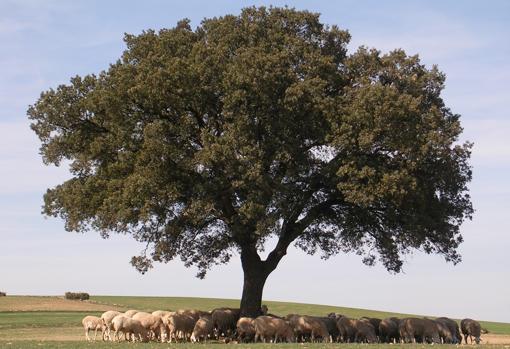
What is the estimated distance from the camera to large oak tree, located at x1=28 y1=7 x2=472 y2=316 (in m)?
33.9

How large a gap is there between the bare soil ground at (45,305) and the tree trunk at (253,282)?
37076 mm

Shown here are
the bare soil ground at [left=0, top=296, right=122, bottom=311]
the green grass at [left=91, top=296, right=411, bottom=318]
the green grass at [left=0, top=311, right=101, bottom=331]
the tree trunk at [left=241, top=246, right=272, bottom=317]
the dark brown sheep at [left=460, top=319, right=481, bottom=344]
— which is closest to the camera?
the tree trunk at [left=241, top=246, right=272, bottom=317]

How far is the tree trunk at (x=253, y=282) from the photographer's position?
39.0m

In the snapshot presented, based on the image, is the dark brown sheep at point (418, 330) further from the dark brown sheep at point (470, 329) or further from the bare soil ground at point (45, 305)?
the bare soil ground at point (45, 305)

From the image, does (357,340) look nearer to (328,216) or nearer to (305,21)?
(328,216)

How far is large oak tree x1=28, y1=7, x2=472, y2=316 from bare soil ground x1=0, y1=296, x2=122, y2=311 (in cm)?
3449

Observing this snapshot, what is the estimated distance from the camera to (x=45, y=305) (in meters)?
75.1

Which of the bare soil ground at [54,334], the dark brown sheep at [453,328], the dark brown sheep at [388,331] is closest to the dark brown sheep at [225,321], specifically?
the bare soil ground at [54,334]

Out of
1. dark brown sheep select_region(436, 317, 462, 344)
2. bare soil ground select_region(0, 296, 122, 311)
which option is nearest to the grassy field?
bare soil ground select_region(0, 296, 122, 311)

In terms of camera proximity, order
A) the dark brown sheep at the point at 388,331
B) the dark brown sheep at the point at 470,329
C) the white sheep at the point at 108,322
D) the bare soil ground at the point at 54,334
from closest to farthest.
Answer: the dark brown sheep at the point at 388,331 → the white sheep at the point at 108,322 → the bare soil ground at the point at 54,334 → the dark brown sheep at the point at 470,329

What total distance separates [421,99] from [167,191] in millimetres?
12666

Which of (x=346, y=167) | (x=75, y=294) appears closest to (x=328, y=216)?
(x=346, y=167)

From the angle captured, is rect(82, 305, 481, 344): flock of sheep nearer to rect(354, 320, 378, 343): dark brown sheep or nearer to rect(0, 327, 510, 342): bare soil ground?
rect(354, 320, 378, 343): dark brown sheep

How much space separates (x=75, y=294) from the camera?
8831cm
